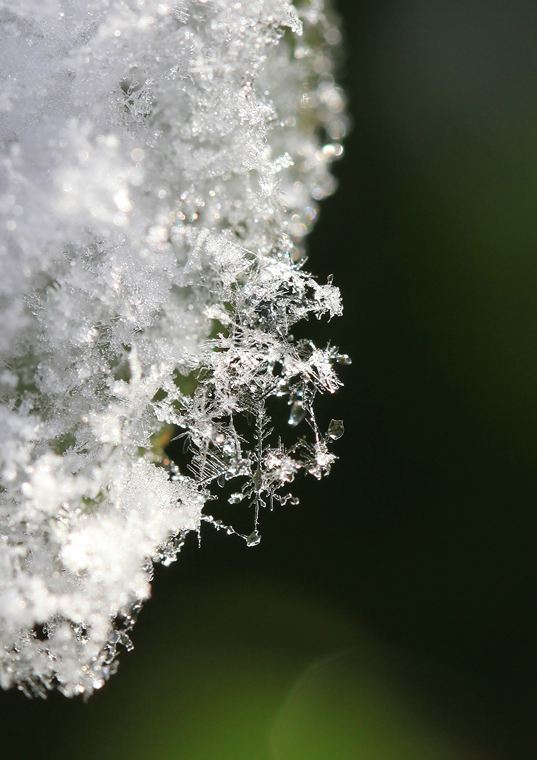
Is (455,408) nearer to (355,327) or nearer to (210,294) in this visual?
(355,327)

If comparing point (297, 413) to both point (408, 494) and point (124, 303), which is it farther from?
point (408, 494)

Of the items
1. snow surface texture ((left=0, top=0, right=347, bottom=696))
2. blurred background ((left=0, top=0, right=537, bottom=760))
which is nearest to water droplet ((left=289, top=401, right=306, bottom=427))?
snow surface texture ((left=0, top=0, right=347, bottom=696))

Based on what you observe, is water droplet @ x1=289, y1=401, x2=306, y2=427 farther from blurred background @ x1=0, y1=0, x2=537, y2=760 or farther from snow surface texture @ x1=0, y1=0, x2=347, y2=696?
blurred background @ x1=0, y1=0, x2=537, y2=760

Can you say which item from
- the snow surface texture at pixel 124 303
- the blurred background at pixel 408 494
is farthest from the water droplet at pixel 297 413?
the blurred background at pixel 408 494

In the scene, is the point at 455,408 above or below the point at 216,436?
above

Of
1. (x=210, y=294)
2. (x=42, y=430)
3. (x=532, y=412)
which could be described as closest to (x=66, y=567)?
(x=42, y=430)

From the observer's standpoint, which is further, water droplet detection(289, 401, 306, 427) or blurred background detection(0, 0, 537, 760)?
blurred background detection(0, 0, 537, 760)
